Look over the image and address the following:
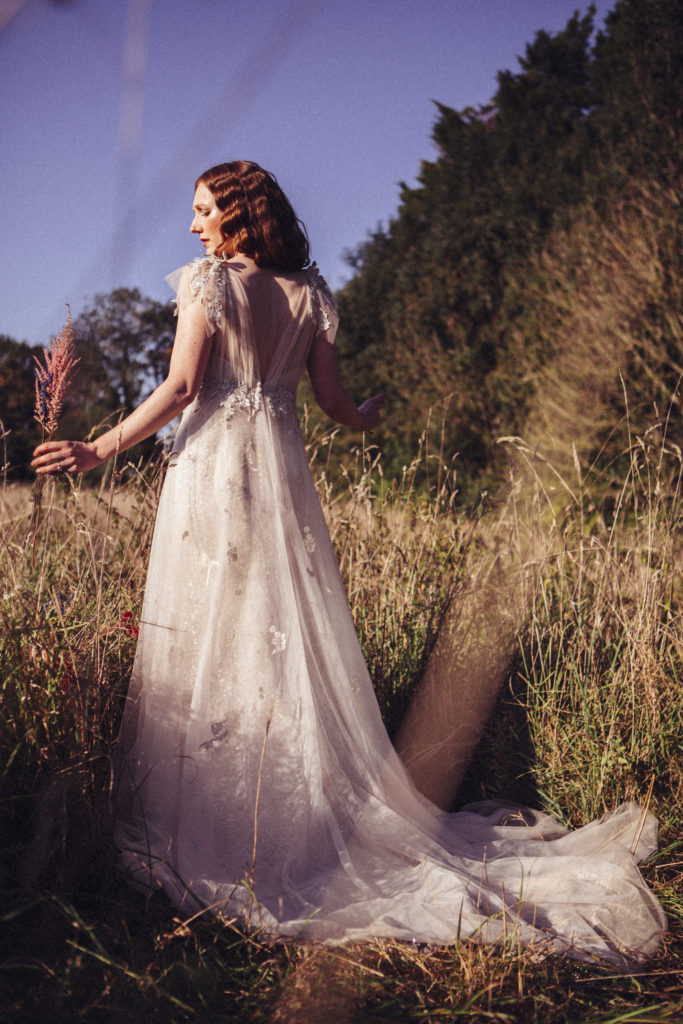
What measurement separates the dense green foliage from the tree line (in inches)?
0.8

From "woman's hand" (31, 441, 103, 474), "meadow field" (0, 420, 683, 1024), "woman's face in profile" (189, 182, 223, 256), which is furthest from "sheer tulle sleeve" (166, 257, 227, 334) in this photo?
"meadow field" (0, 420, 683, 1024)

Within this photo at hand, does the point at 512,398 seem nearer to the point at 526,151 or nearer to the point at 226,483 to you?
the point at 526,151

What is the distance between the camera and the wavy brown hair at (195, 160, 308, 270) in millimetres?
2252

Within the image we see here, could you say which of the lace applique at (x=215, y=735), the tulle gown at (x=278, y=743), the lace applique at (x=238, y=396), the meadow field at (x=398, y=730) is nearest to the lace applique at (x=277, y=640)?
the tulle gown at (x=278, y=743)

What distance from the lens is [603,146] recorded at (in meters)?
8.48

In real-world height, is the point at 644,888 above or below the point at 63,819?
below

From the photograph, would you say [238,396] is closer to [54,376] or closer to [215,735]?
[54,376]

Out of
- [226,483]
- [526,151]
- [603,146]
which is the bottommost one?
[226,483]

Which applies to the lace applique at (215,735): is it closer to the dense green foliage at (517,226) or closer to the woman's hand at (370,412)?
the woman's hand at (370,412)

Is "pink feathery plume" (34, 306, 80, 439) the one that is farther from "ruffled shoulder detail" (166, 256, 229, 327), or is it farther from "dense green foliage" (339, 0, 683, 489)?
"dense green foliage" (339, 0, 683, 489)

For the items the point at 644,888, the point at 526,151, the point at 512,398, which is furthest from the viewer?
the point at 526,151

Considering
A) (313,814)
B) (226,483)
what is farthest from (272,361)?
(313,814)

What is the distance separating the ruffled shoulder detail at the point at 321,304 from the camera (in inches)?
92.6

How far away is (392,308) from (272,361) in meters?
9.59
